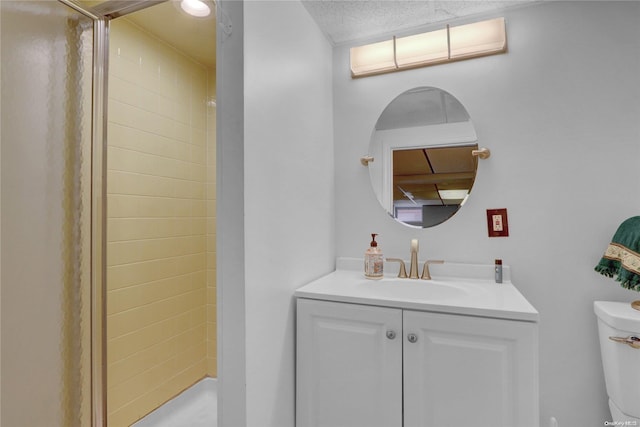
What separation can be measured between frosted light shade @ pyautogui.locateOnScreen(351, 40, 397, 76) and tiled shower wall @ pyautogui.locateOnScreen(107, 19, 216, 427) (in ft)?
2.79

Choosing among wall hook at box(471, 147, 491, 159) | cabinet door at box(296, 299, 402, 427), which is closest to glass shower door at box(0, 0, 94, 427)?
cabinet door at box(296, 299, 402, 427)

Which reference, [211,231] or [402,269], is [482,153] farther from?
[211,231]

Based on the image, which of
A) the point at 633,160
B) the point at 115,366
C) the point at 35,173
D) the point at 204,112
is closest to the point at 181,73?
the point at 204,112

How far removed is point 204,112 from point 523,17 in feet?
5.52

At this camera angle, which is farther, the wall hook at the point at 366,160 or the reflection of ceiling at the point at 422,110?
the wall hook at the point at 366,160

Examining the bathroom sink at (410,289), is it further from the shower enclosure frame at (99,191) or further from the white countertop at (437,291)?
the shower enclosure frame at (99,191)

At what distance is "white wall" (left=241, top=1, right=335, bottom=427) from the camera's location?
1.04 metres

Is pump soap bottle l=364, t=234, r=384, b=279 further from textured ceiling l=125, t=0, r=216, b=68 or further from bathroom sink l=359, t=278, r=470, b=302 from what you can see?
textured ceiling l=125, t=0, r=216, b=68

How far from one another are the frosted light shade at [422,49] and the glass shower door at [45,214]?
4.24 feet

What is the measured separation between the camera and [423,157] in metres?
1.61

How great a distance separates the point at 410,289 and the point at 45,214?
1.31 m

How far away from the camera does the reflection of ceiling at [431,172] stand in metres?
1.55

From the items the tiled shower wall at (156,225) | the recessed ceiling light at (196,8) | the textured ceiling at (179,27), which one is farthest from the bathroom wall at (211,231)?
the recessed ceiling light at (196,8)

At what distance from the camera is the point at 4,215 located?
783 mm
